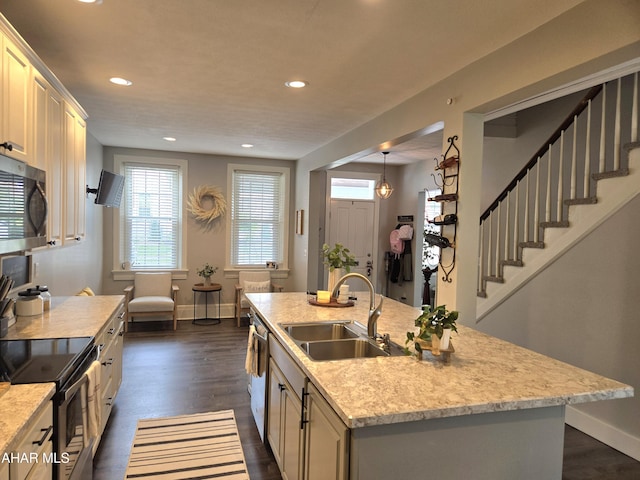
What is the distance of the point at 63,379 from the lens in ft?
5.67

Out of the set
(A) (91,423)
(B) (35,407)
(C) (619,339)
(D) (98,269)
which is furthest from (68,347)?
(D) (98,269)

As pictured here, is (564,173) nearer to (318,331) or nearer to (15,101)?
(318,331)

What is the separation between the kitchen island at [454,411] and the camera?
4.67 ft

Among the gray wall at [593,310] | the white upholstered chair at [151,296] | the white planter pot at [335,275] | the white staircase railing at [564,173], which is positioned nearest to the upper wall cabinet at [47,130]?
the white planter pot at [335,275]

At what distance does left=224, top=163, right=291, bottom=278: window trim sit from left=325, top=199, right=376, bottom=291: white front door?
29.8 inches

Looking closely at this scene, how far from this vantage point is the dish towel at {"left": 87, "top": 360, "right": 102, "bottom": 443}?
6.65ft

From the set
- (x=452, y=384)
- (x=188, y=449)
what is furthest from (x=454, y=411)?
(x=188, y=449)

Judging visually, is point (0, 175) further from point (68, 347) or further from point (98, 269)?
point (98, 269)

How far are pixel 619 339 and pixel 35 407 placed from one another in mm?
3592

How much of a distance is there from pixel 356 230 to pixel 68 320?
17.0 ft

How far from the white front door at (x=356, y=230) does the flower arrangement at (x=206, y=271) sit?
2002 mm

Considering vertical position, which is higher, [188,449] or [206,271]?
[206,271]

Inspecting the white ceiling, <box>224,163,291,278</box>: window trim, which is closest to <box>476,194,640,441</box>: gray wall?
the white ceiling

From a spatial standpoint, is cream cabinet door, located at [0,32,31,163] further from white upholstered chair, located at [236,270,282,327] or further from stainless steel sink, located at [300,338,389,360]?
white upholstered chair, located at [236,270,282,327]
